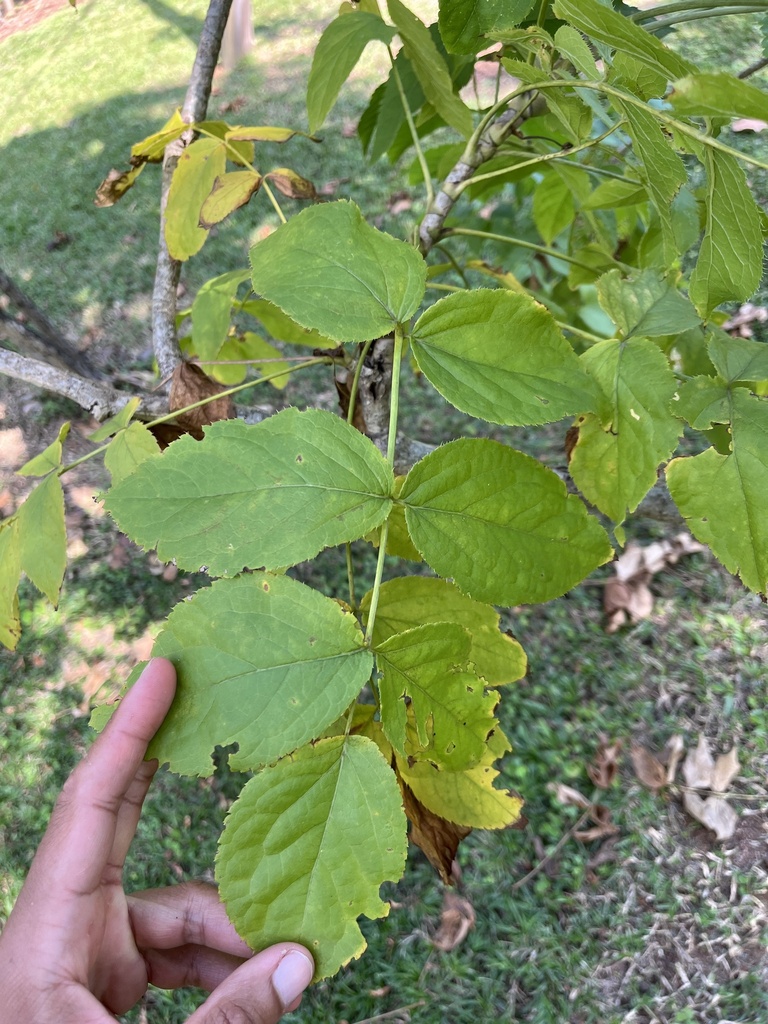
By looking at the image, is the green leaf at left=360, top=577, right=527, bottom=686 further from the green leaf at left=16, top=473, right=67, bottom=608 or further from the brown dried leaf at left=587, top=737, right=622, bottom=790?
the brown dried leaf at left=587, top=737, right=622, bottom=790

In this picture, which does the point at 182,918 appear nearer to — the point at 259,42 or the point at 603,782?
the point at 603,782

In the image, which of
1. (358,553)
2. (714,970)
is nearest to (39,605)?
(358,553)

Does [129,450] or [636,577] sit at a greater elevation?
[129,450]

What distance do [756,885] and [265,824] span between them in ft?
6.21

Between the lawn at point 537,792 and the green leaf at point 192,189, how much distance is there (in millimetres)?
1437

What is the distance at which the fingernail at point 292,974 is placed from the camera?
26.5 inches

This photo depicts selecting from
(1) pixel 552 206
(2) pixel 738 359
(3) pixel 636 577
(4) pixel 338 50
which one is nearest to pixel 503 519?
(2) pixel 738 359

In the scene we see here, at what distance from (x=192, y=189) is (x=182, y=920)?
136cm

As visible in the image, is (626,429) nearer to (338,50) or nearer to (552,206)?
(338,50)

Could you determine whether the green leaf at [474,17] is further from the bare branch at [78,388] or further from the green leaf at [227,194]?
the bare branch at [78,388]

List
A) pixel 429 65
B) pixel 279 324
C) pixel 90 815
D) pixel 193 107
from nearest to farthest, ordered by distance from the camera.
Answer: pixel 90 815, pixel 429 65, pixel 193 107, pixel 279 324

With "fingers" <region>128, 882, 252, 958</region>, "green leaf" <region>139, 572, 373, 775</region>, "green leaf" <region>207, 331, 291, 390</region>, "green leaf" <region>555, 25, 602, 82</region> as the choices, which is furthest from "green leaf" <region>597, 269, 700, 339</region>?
"fingers" <region>128, 882, 252, 958</region>

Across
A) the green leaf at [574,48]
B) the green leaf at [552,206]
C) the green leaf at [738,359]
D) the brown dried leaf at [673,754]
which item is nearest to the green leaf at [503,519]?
the green leaf at [738,359]

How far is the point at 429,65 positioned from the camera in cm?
98
